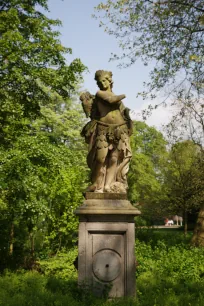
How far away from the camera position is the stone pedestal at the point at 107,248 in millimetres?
6723

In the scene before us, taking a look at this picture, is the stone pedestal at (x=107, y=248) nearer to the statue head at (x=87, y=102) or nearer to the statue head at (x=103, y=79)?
the statue head at (x=87, y=102)

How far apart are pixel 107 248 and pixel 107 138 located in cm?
203

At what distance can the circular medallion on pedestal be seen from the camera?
6.75 m

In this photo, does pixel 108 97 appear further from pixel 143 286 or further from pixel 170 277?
pixel 170 277

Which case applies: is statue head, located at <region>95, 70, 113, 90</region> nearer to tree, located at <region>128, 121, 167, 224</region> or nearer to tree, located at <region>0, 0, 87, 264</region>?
tree, located at <region>0, 0, 87, 264</region>

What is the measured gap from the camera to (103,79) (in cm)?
732

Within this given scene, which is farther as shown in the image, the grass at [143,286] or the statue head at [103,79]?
the statue head at [103,79]

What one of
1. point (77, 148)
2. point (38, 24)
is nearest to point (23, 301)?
point (38, 24)

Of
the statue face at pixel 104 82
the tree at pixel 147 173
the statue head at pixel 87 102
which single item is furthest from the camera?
the tree at pixel 147 173

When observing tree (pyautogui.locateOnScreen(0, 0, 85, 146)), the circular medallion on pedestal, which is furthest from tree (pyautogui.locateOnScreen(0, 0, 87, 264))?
the circular medallion on pedestal

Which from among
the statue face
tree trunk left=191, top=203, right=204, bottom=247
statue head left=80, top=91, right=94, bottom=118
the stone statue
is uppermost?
the statue face

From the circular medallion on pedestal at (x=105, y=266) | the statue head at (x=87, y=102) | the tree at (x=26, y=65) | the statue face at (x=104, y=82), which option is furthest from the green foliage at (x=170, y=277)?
the tree at (x=26, y=65)

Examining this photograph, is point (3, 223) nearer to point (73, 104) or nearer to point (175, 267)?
point (175, 267)

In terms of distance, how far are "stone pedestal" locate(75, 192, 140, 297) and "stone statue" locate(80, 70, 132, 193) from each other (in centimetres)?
49
